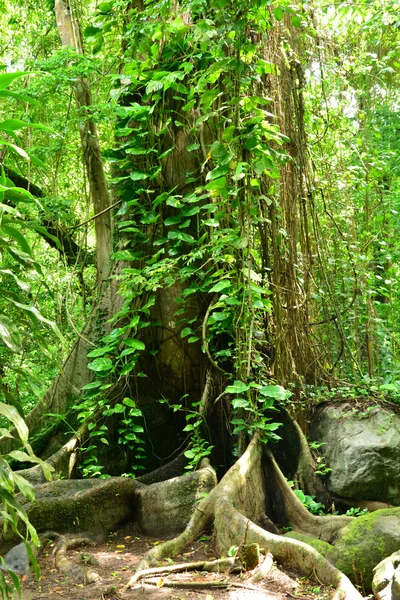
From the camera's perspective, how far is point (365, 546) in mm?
3477

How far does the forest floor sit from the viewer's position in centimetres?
303

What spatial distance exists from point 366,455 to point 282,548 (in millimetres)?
1435

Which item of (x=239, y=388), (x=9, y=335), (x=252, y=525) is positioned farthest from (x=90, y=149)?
(x=9, y=335)

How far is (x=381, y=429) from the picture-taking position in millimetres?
4758

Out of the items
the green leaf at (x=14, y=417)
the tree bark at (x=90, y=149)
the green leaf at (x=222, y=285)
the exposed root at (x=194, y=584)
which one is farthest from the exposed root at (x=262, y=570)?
the tree bark at (x=90, y=149)

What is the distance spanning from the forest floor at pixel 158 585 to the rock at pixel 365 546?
0.28 m

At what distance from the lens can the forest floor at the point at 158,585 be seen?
3033mm

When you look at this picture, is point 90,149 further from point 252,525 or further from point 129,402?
point 252,525

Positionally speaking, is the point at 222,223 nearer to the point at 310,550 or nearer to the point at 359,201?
the point at 310,550

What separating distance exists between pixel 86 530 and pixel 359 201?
5453mm

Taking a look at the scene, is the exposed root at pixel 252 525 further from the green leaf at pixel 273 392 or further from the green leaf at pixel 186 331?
the green leaf at pixel 186 331

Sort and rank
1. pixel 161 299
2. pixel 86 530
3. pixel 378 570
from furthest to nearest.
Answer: pixel 161 299, pixel 86 530, pixel 378 570

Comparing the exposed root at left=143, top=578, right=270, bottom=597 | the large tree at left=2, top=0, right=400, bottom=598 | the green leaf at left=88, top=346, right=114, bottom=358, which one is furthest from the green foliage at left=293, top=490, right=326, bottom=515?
the green leaf at left=88, top=346, right=114, bottom=358

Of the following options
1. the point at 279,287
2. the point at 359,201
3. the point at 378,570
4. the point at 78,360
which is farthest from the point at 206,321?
the point at 359,201
